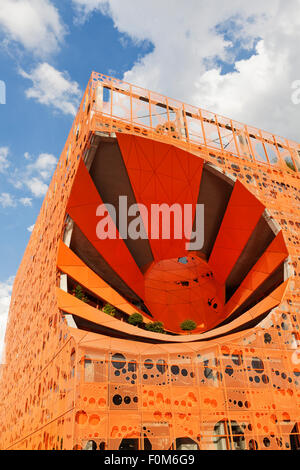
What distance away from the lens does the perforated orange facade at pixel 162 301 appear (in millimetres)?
9719

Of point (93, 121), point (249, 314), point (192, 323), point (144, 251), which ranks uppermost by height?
point (93, 121)

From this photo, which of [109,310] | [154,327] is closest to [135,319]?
[154,327]

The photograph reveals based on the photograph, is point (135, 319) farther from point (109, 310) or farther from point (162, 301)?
point (162, 301)

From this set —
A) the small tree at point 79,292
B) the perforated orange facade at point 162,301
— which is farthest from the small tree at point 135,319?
the small tree at point 79,292

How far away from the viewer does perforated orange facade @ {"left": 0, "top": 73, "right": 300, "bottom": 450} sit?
9.72 meters

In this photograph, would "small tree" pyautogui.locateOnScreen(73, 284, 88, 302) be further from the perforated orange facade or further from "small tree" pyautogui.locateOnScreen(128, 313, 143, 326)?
"small tree" pyautogui.locateOnScreen(128, 313, 143, 326)

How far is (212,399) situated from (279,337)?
3.29 metres

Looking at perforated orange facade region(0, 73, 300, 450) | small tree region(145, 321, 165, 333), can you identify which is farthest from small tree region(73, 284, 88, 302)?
small tree region(145, 321, 165, 333)

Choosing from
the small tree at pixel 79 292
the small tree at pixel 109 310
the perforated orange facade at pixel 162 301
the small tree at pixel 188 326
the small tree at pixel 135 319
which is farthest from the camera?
the small tree at pixel 188 326

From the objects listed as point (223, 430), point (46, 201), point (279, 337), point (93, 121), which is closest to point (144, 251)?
point (46, 201)

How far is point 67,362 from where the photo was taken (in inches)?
405

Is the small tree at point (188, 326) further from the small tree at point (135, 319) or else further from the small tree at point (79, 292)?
the small tree at point (79, 292)
